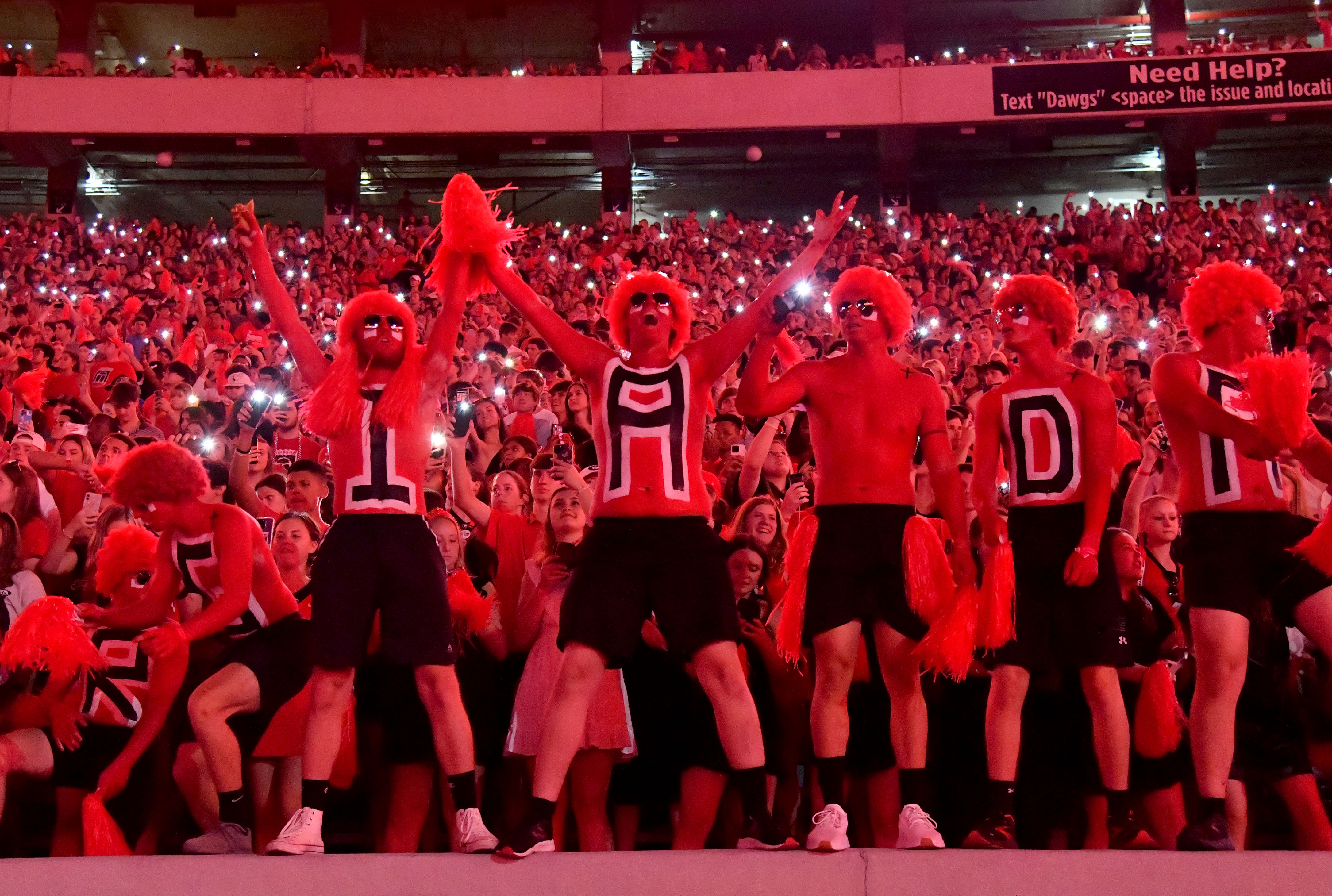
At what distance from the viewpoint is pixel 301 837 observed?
146 inches

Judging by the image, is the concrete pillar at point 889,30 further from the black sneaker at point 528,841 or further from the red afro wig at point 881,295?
the black sneaker at point 528,841

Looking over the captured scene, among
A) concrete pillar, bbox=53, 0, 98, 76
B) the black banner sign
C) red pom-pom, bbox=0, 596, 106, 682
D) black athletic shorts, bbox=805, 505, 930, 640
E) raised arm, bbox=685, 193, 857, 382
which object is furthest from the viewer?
concrete pillar, bbox=53, 0, 98, 76

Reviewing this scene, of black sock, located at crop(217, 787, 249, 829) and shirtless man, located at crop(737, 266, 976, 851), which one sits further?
black sock, located at crop(217, 787, 249, 829)

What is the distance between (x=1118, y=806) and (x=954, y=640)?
71 cm

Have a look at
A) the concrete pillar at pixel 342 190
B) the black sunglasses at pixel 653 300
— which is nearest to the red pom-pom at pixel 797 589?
the black sunglasses at pixel 653 300

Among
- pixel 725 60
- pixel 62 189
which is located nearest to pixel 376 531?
pixel 725 60

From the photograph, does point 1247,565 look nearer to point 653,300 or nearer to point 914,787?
point 914,787

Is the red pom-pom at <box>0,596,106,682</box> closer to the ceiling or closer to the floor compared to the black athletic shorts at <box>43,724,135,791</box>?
closer to the ceiling

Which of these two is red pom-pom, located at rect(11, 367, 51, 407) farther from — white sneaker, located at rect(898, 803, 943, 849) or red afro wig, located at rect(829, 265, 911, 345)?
white sneaker, located at rect(898, 803, 943, 849)

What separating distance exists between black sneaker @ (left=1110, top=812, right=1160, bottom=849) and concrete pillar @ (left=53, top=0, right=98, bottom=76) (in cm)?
2205

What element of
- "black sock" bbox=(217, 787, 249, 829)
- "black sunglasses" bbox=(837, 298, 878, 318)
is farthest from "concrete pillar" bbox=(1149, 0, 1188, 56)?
"black sock" bbox=(217, 787, 249, 829)

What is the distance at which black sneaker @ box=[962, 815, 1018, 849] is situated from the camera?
375 centimetres

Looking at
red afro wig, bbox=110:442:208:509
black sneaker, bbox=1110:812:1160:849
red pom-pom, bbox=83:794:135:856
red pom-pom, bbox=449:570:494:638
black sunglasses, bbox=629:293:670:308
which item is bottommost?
black sneaker, bbox=1110:812:1160:849

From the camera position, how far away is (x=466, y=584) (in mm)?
5090
